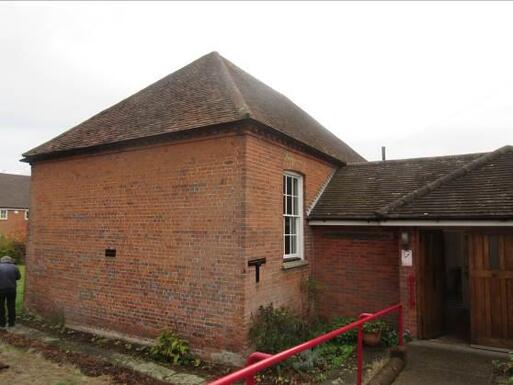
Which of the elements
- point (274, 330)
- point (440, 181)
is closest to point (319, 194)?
point (440, 181)

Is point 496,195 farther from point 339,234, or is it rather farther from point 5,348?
point 5,348

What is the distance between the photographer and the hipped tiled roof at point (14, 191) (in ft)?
116

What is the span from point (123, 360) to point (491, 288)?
7227 mm

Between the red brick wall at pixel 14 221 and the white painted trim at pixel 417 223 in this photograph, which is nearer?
the white painted trim at pixel 417 223

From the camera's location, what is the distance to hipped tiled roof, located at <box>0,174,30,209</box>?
3528cm

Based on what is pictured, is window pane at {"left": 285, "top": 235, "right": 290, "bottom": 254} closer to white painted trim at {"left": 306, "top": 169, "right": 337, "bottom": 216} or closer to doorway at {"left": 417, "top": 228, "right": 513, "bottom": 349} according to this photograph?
white painted trim at {"left": 306, "top": 169, "right": 337, "bottom": 216}

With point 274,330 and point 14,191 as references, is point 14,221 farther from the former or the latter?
point 274,330

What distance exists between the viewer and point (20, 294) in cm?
1357

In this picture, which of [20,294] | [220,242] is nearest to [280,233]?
[220,242]

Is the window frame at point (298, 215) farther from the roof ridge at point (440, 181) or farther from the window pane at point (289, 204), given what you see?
the roof ridge at point (440, 181)

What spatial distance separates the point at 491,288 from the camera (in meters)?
7.48

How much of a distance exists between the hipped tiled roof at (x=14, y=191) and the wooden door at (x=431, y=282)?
3625 cm

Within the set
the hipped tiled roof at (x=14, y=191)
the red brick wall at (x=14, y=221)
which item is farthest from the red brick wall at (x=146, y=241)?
the hipped tiled roof at (x=14, y=191)

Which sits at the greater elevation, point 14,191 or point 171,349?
point 14,191
